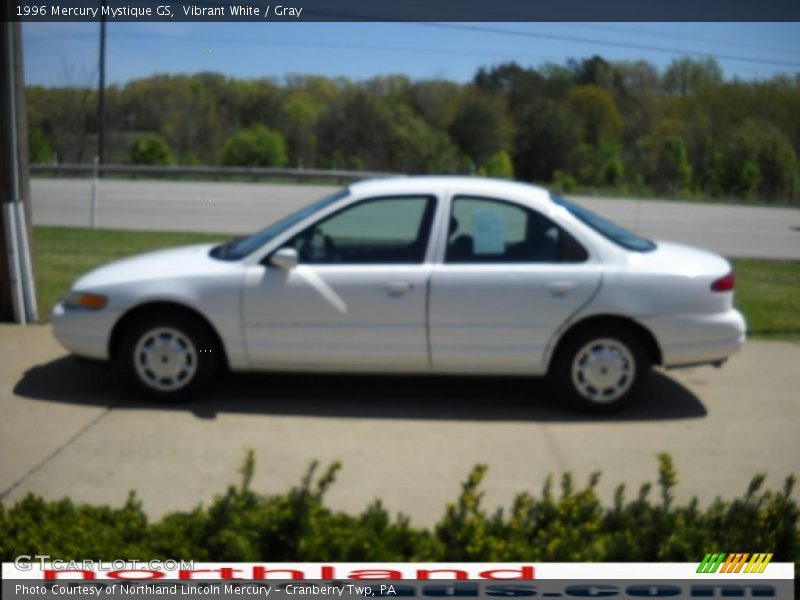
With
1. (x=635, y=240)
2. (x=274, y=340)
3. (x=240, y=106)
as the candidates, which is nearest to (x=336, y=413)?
(x=274, y=340)

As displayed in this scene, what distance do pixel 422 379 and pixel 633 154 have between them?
3750 centimetres

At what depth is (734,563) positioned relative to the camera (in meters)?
3.66

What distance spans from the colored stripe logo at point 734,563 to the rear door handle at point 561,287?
3021 mm

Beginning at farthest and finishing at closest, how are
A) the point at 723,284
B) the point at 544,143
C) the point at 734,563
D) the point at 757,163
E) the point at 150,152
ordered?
1. the point at 544,143
2. the point at 757,163
3. the point at 150,152
4. the point at 723,284
5. the point at 734,563

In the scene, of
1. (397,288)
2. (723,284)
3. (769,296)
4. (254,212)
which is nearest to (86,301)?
(397,288)

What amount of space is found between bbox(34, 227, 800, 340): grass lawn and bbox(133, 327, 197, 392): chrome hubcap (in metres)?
3.19

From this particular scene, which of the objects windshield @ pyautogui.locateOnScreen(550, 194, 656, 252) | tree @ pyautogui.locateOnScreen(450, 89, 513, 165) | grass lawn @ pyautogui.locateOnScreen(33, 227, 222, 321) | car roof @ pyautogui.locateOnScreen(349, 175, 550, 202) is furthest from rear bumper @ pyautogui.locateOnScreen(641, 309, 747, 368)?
tree @ pyautogui.locateOnScreen(450, 89, 513, 165)

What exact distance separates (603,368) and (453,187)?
5.14 ft

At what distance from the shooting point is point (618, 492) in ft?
13.2

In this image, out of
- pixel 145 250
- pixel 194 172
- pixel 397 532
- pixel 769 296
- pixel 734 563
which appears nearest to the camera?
pixel 734 563

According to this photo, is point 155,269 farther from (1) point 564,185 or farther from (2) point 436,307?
(1) point 564,185

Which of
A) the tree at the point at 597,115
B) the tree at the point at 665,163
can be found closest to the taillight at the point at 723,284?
the tree at the point at 665,163

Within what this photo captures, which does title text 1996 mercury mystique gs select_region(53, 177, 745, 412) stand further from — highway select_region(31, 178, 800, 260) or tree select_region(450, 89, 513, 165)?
tree select_region(450, 89, 513, 165)

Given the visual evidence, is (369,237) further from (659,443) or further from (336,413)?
(659,443)
